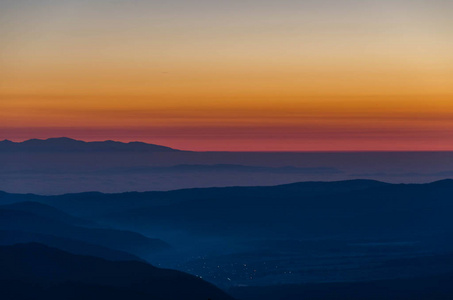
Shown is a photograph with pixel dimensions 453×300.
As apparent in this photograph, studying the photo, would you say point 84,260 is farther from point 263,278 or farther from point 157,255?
point 157,255

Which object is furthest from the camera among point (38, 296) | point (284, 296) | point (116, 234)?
point (116, 234)

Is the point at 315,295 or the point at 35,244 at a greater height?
the point at 35,244

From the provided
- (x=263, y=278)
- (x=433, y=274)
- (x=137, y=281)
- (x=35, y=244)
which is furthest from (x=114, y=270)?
(x=433, y=274)

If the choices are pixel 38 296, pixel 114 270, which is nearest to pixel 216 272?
pixel 114 270

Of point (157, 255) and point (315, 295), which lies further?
point (157, 255)

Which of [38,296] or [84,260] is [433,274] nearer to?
[84,260]

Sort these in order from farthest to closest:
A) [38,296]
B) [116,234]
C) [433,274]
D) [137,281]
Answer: [116,234]
[433,274]
[137,281]
[38,296]
